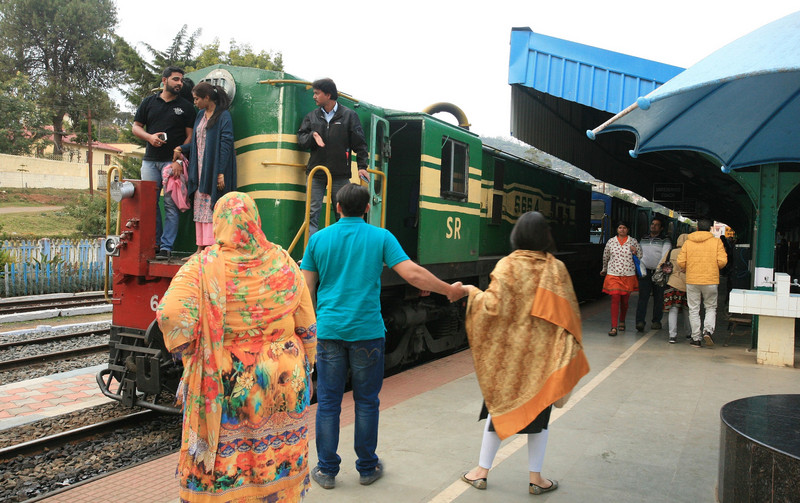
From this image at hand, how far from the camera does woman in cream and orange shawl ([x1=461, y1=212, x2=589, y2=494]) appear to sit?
3.52 m

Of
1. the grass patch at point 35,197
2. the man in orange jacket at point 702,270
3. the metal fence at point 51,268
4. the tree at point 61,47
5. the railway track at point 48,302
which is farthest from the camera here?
the tree at point 61,47

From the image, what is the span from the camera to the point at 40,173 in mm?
44188

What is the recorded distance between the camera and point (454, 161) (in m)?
8.17

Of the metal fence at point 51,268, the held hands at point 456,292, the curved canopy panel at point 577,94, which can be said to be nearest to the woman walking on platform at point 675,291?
the curved canopy panel at point 577,94

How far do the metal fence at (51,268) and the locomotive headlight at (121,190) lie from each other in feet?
34.2

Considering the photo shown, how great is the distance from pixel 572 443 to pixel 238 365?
9.75 ft

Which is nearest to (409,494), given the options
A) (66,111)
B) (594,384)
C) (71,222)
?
(594,384)

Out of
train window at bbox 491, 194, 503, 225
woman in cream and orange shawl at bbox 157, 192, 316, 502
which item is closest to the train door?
woman in cream and orange shawl at bbox 157, 192, 316, 502

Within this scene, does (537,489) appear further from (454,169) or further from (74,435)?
(454,169)

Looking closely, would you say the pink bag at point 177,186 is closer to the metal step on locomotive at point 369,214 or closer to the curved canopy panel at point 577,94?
the metal step on locomotive at point 369,214

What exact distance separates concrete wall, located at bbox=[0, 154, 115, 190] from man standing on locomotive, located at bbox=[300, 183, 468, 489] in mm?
44030

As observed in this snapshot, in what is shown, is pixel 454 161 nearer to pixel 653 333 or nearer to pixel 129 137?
pixel 653 333

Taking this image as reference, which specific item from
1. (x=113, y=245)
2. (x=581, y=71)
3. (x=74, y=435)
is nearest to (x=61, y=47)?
(x=581, y=71)

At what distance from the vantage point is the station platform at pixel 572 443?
3879mm
